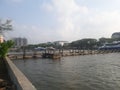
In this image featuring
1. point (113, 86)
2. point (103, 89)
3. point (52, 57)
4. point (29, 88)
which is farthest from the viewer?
point (52, 57)

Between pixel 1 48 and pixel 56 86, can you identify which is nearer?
pixel 56 86

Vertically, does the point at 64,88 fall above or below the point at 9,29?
below

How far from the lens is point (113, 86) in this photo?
26.0 meters

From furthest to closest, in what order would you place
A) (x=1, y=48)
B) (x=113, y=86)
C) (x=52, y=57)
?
1. (x=52, y=57)
2. (x=1, y=48)
3. (x=113, y=86)

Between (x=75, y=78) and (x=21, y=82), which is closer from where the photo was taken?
(x=21, y=82)

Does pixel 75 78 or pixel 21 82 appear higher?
pixel 21 82

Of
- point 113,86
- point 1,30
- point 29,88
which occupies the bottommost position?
point 113,86

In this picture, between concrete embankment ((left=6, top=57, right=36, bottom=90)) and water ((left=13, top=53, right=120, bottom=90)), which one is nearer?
concrete embankment ((left=6, top=57, right=36, bottom=90))

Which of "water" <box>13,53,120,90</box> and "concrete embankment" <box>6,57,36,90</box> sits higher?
"concrete embankment" <box>6,57,36,90</box>

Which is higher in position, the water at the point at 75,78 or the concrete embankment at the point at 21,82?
the concrete embankment at the point at 21,82

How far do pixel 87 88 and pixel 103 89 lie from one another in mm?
1776

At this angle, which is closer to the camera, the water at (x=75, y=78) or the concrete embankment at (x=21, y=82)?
the concrete embankment at (x=21, y=82)

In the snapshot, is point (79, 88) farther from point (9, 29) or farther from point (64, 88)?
point (9, 29)

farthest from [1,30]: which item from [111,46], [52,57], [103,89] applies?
[111,46]
